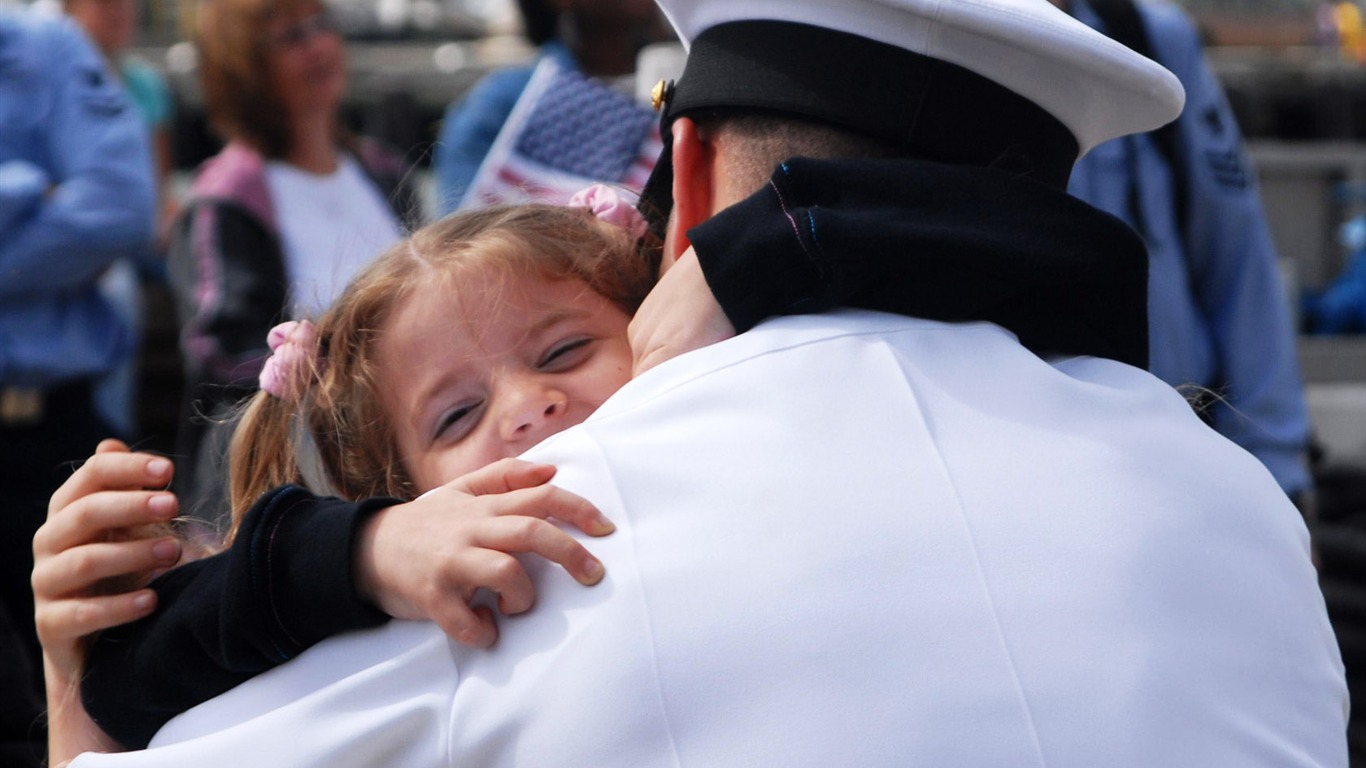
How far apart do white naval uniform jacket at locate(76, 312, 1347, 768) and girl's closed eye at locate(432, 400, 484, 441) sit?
0.48m

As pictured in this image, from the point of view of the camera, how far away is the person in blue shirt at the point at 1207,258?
9.45 feet

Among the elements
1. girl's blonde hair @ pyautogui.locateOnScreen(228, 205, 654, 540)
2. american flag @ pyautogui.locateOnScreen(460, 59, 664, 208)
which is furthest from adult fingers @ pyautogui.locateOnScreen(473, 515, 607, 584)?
american flag @ pyautogui.locateOnScreen(460, 59, 664, 208)

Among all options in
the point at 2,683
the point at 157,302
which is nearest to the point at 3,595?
the point at 2,683

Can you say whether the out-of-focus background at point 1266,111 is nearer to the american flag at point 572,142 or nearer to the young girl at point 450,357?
the american flag at point 572,142

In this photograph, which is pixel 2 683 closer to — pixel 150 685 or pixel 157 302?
pixel 150 685

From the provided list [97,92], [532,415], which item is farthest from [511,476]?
[97,92]

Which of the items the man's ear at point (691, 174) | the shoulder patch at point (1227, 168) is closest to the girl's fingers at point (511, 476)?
the man's ear at point (691, 174)

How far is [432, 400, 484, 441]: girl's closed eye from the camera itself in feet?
5.59

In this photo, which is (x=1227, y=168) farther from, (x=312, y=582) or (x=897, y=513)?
(x=312, y=582)

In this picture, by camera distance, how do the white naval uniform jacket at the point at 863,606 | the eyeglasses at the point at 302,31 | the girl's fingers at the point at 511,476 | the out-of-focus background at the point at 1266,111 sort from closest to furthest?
1. the white naval uniform jacket at the point at 863,606
2. the girl's fingers at the point at 511,476
3. the eyeglasses at the point at 302,31
4. the out-of-focus background at the point at 1266,111

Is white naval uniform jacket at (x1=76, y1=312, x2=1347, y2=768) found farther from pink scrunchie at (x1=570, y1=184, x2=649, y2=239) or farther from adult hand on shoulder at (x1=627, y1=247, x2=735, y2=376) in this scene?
pink scrunchie at (x1=570, y1=184, x2=649, y2=239)

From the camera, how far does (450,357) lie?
5.69ft

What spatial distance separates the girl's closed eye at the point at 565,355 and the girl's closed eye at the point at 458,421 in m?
0.08

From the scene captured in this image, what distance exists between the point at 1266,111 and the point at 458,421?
7609 millimetres
